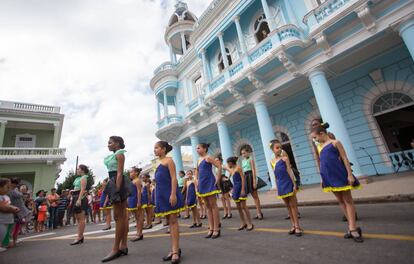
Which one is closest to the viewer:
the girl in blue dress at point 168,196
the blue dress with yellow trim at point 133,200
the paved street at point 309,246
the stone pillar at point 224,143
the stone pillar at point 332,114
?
the paved street at point 309,246

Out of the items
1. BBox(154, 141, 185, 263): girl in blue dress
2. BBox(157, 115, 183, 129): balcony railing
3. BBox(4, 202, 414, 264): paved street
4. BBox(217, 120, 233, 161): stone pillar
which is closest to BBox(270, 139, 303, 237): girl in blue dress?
BBox(4, 202, 414, 264): paved street

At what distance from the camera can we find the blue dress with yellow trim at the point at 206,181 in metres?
3.94

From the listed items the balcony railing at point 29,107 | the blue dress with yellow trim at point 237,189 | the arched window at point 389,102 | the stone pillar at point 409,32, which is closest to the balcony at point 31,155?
the balcony railing at point 29,107

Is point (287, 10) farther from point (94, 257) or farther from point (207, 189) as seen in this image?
point (94, 257)

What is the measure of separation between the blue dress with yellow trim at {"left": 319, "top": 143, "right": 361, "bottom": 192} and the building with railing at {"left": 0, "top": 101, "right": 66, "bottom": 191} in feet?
70.1

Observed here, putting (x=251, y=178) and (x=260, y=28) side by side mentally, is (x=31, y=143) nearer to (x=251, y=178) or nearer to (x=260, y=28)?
(x=260, y=28)

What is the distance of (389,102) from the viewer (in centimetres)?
833

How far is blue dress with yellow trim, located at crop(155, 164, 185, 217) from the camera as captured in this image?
2.92 meters

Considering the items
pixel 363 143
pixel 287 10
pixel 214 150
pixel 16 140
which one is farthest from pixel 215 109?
pixel 16 140

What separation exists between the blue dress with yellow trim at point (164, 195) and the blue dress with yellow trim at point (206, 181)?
95 centimetres

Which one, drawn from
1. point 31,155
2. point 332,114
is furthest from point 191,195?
point 31,155

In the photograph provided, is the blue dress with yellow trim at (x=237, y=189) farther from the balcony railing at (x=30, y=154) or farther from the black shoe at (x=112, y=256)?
the balcony railing at (x=30, y=154)

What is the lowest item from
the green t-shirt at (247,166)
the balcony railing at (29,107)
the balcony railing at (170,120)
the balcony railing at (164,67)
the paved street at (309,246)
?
the paved street at (309,246)

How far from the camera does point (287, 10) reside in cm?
942
